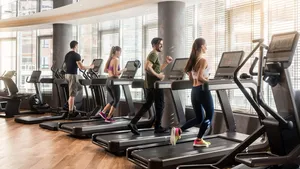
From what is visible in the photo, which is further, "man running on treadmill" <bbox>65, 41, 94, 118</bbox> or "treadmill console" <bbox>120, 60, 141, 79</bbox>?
"man running on treadmill" <bbox>65, 41, 94, 118</bbox>

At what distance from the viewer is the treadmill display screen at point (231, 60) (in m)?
4.41

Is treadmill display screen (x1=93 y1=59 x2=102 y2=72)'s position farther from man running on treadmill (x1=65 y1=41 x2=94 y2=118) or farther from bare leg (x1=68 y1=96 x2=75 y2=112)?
bare leg (x1=68 y1=96 x2=75 y2=112)

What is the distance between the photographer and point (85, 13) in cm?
812

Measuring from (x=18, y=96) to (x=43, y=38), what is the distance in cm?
274

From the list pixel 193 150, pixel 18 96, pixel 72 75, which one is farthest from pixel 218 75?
pixel 18 96

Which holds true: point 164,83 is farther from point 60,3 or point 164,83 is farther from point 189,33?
point 60,3

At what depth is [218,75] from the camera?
459cm

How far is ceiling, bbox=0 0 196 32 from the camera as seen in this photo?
6970mm

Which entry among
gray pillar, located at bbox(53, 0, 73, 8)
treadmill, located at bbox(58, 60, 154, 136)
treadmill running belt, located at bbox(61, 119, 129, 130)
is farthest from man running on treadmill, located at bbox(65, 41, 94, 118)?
gray pillar, located at bbox(53, 0, 73, 8)

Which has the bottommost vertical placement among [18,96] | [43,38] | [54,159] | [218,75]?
[54,159]

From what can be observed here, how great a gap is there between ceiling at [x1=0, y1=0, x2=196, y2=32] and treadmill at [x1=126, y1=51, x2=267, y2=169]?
2390 mm

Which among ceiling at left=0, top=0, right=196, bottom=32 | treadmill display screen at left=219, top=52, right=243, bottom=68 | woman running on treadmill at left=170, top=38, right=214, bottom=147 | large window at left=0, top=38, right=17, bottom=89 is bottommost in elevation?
woman running on treadmill at left=170, top=38, right=214, bottom=147

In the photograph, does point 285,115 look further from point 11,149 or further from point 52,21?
point 52,21

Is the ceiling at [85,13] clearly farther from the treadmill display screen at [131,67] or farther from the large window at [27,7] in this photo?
the treadmill display screen at [131,67]
